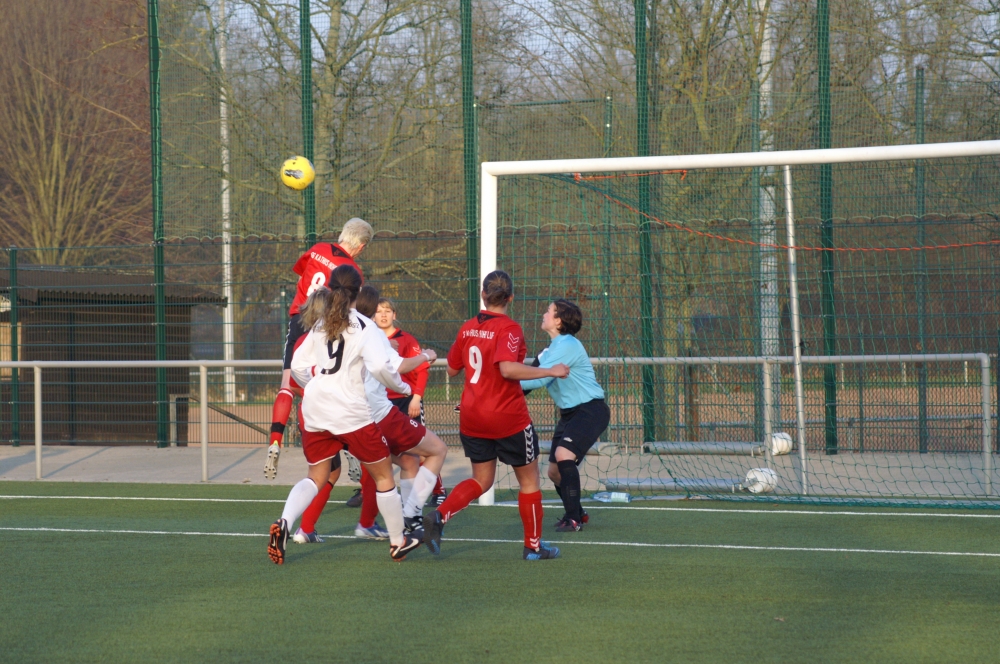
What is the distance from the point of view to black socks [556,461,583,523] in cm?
686

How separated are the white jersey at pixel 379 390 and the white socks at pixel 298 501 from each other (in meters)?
0.53

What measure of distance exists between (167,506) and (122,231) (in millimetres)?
16412

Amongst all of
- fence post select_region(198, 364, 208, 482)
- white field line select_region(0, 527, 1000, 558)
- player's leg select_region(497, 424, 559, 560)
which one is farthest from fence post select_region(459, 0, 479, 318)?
player's leg select_region(497, 424, 559, 560)

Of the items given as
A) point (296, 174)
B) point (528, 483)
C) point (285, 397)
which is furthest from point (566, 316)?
point (296, 174)

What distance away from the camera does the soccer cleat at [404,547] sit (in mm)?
5637

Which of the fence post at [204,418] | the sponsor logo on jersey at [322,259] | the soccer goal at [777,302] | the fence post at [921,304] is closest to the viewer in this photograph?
the sponsor logo on jersey at [322,259]

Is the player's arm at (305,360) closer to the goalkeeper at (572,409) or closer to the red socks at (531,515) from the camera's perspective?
the red socks at (531,515)

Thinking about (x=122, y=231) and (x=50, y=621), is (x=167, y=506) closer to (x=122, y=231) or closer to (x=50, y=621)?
(x=50, y=621)

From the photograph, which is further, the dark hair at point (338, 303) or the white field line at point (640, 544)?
the white field line at point (640, 544)

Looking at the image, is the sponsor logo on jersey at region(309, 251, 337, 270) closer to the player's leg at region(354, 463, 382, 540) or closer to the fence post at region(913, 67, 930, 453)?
the player's leg at region(354, 463, 382, 540)

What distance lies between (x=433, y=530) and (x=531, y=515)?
56 cm

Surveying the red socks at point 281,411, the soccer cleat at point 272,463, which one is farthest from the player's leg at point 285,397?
the soccer cleat at point 272,463

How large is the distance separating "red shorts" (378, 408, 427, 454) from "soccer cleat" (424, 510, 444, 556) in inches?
23.3

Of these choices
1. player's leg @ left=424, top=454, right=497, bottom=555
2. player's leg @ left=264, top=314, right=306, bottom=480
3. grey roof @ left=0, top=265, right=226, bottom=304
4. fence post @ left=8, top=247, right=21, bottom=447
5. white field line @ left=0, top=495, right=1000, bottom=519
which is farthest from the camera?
grey roof @ left=0, top=265, right=226, bottom=304
